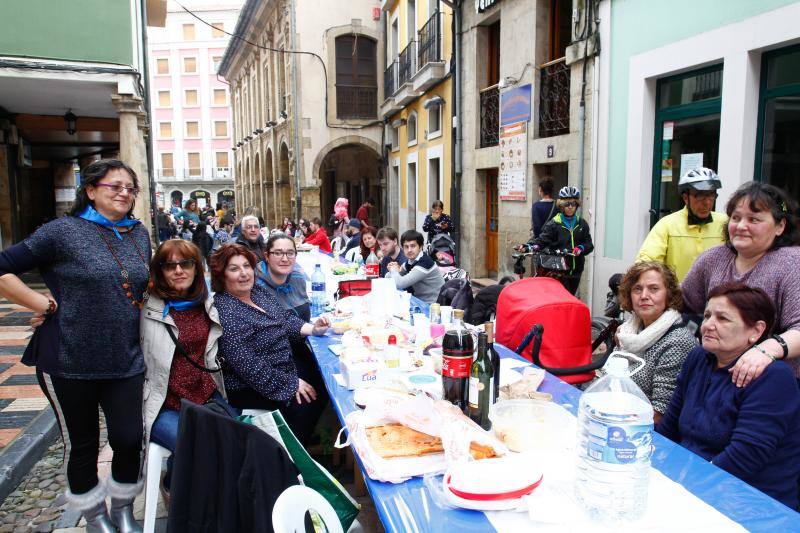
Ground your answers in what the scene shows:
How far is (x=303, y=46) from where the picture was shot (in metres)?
18.5

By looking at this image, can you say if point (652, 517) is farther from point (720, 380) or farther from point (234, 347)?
point (234, 347)

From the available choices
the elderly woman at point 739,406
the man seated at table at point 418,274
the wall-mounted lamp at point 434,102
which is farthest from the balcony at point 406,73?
the elderly woman at point 739,406

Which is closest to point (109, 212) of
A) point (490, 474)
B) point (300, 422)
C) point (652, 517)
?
point (300, 422)

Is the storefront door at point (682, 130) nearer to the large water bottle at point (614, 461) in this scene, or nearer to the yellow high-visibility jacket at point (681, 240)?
the yellow high-visibility jacket at point (681, 240)

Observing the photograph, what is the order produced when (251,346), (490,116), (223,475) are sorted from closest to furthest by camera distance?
(223,475), (251,346), (490,116)

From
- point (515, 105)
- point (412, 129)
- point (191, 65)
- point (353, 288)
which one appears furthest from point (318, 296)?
point (191, 65)

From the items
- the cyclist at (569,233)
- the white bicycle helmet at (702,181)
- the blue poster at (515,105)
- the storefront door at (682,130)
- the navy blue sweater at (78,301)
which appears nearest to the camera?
the navy blue sweater at (78,301)

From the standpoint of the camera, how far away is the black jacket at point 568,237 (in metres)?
6.44

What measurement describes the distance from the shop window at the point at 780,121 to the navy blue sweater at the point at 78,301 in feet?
17.6

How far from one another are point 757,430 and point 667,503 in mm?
568

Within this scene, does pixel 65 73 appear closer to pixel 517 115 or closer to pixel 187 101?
pixel 517 115

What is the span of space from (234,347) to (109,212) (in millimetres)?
917

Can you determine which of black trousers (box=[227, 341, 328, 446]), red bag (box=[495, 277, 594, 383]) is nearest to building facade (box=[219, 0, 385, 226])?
black trousers (box=[227, 341, 328, 446])

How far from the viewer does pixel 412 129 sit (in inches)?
632
